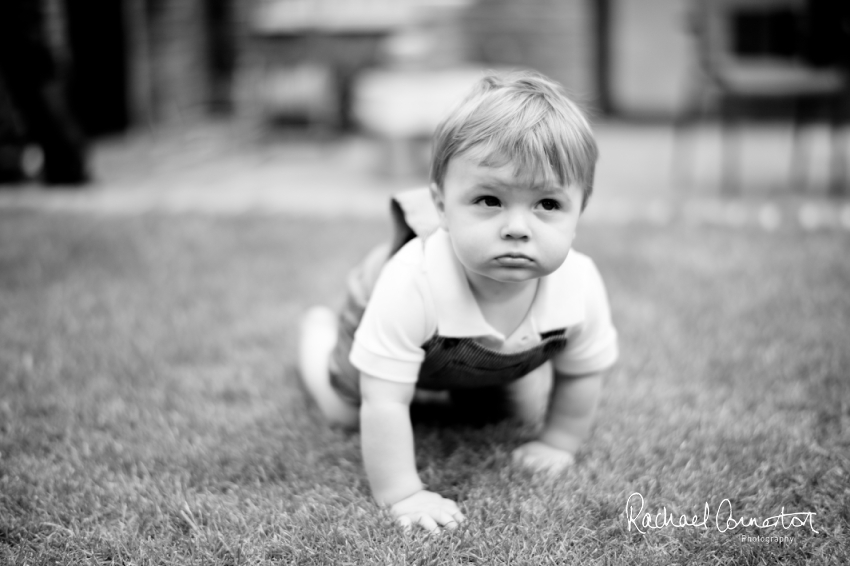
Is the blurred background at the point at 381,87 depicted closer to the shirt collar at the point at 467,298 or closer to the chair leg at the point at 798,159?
the chair leg at the point at 798,159

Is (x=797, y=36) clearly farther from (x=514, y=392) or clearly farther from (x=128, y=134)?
(x=514, y=392)

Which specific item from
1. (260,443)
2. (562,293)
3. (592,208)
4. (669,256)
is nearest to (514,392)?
(562,293)

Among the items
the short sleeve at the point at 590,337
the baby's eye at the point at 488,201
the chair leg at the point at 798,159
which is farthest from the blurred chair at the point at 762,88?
the baby's eye at the point at 488,201

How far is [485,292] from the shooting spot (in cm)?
145

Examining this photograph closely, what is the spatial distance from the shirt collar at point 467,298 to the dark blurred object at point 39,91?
3.43 m

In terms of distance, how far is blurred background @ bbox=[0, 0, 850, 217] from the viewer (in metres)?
4.34

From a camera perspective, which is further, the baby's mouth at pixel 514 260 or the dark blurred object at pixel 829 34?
the dark blurred object at pixel 829 34

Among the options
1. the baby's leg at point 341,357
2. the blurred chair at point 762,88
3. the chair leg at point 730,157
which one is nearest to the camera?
the baby's leg at point 341,357

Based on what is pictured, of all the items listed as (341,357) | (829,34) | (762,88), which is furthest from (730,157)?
(341,357)

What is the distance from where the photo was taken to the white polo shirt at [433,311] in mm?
→ 1393

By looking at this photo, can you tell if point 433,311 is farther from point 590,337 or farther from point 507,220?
point 590,337

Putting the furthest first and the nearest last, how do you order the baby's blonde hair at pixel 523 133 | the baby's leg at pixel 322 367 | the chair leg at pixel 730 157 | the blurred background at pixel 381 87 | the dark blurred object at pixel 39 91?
the chair leg at pixel 730 157 < the blurred background at pixel 381 87 < the dark blurred object at pixel 39 91 < the baby's leg at pixel 322 367 < the baby's blonde hair at pixel 523 133

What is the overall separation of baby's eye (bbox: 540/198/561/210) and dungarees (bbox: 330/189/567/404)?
27cm

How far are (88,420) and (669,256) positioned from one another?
2.26 metres
